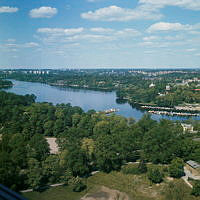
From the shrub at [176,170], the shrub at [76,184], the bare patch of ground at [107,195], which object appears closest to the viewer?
the bare patch of ground at [107,195]

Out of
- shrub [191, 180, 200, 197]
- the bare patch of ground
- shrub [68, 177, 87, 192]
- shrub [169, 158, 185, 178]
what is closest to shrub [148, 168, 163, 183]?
shrub [169, 158, 185, 178]

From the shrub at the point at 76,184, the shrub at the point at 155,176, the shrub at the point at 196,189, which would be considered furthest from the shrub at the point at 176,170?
the shrub at the point at 76,184

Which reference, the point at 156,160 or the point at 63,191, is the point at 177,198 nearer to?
the point at 156,160

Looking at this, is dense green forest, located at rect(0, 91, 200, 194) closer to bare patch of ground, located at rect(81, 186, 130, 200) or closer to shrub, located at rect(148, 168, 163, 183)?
shrub, located at rect(148, 168, 163, 183)

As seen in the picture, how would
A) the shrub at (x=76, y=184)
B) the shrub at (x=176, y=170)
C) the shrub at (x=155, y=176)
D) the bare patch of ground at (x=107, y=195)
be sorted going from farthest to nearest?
1. the shrub at (x=176, y=170)
2. the shrub at (x=155, y=176)
3. the shrub at (x=76, y=184)
4. the bare patch of ground at (x=107, y=195)

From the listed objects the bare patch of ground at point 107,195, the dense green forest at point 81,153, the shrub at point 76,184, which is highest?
the dense green forest at point 81,153

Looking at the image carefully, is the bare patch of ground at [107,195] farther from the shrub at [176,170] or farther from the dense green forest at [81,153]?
the shrub at [176,170]

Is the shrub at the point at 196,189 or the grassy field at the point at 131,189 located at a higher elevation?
the shrub at the point at 196,189

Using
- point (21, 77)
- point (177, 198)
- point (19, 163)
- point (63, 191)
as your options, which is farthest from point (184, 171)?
point (21, 77)

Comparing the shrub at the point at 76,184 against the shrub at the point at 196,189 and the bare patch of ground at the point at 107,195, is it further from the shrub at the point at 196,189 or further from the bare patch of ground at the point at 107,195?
the shrub at the point at 196,189

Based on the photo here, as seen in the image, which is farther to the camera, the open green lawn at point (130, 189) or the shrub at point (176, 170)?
the shrub at point (176, 170)
